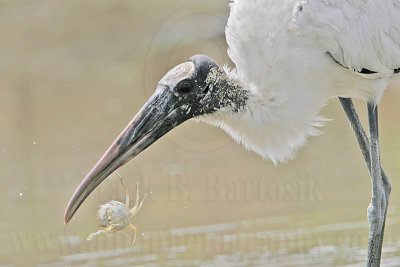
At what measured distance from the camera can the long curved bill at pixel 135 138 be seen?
7.29 meters

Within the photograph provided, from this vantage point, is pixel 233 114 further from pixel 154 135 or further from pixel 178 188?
pixel 178 188

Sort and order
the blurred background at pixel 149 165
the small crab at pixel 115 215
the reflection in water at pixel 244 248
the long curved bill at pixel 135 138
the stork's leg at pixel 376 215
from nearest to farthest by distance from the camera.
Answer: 1. the long curved bill at pixel 135 138
2. the stork's leg at pixel 376 215
3. the small crab at pixel 115 215
4. the reflection in water at pixel 244 248
5. the blurred background at pixel 149 165

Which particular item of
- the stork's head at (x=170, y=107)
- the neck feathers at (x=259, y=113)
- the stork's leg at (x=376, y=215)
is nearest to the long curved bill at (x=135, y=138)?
the stork's head at (x=170, y=107)

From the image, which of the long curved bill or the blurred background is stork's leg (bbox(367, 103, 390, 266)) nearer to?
the blurred background

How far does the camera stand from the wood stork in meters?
7.53

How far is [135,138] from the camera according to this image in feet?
24.2

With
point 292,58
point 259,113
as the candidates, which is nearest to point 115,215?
point 259,113

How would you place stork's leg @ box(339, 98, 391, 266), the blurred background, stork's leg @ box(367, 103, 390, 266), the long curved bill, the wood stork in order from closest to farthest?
the long curved bill
the wood stork
stork's leg @ box(339, 98, 391, 266)
stork's leg @ box(367, 103, 390, 266)
the blurred background

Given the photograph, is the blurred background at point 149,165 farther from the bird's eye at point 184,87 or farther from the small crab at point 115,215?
the bird's eye at point 184,87

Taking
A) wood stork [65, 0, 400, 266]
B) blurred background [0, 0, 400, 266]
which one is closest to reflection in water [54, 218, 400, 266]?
blurred background [0, 0, 400, 266]

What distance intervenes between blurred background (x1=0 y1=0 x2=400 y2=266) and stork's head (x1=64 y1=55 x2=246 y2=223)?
186cm

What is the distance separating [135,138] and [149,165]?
12.0 feet

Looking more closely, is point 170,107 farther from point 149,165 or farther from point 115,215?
point 149,165

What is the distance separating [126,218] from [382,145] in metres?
3.84
